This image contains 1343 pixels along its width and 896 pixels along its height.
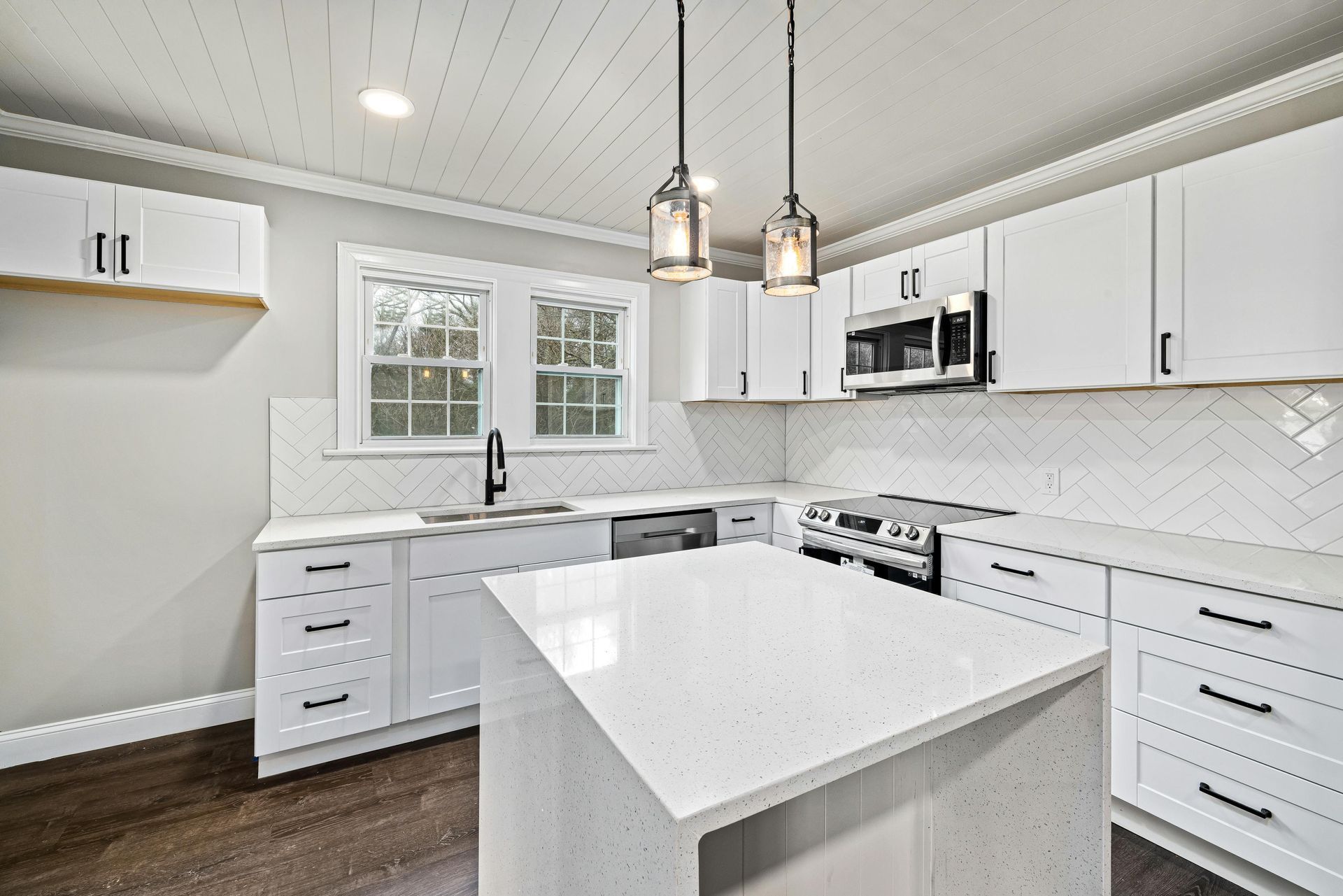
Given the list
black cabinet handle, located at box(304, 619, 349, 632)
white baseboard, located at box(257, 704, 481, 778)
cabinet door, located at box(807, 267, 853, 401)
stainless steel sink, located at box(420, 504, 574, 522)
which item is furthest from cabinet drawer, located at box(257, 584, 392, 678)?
cabinet door, located at box(807, 267, 853, 401)

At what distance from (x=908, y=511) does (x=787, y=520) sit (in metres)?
0.66

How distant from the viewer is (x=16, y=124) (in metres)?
2.22

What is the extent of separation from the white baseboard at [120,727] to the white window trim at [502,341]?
121 centimetres

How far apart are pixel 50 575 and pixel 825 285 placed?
3.87 meters

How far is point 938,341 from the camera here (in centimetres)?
263

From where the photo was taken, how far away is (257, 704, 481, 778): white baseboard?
2.26m

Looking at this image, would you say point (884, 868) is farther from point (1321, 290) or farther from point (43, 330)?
point (43, 330)

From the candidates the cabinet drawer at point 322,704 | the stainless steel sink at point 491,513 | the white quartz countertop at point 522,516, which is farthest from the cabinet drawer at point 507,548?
the cabinet drawer at point 322,704

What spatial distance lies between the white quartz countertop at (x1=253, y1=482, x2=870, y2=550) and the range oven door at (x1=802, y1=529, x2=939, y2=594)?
268 mm

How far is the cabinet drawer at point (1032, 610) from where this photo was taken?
1.99 m

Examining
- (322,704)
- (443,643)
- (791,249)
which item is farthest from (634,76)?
(322,704)

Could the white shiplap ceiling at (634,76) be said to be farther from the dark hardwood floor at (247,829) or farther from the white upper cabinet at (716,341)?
the dark hardwood floor at (247,829)

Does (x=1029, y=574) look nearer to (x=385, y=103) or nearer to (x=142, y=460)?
(x=385, y=103)

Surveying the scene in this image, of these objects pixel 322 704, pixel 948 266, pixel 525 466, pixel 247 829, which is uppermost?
pixel 948 266
